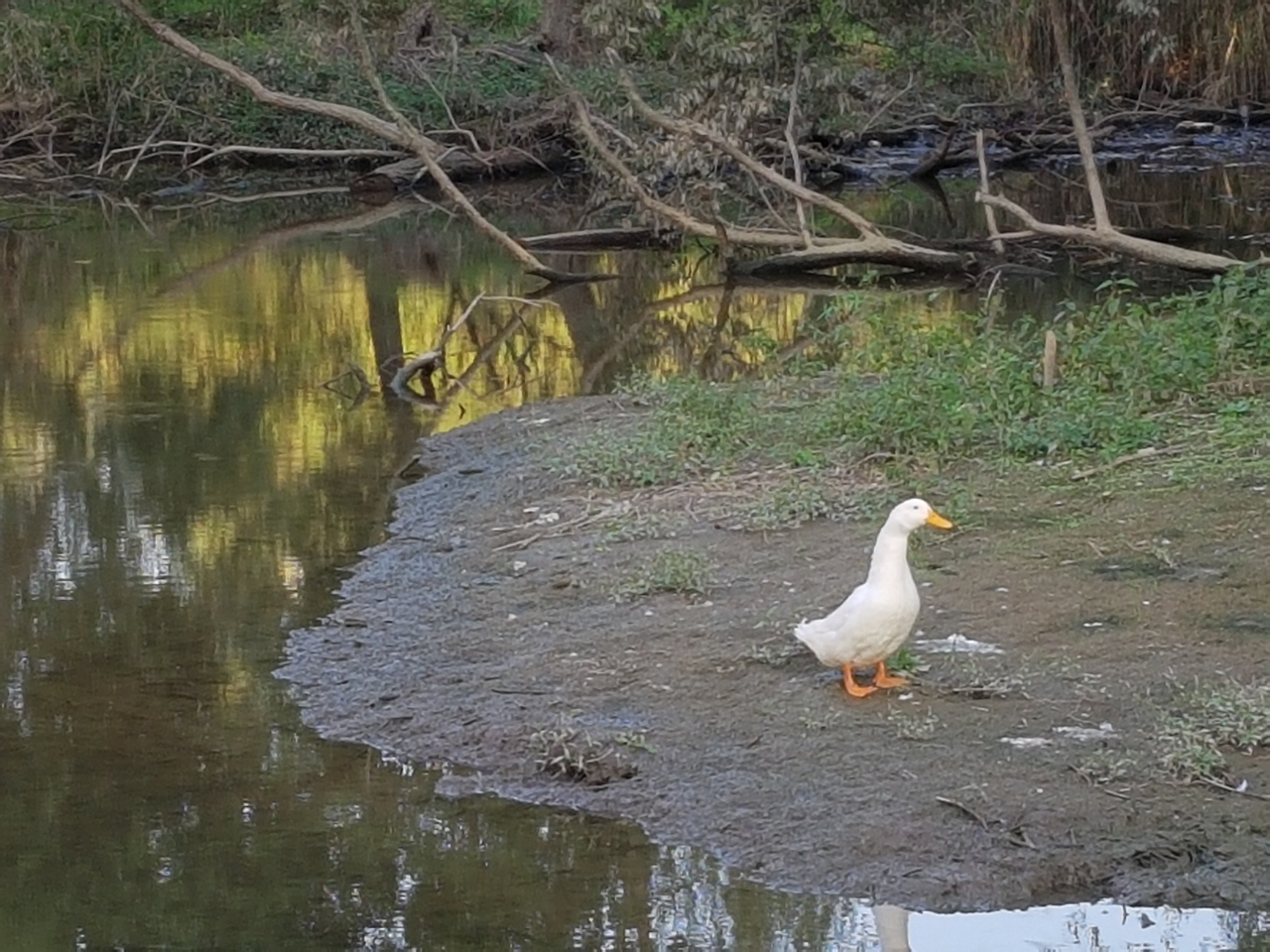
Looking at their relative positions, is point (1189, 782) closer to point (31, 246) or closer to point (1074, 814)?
point (1074, 814)

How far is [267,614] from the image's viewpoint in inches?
311

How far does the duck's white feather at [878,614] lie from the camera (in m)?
5.90

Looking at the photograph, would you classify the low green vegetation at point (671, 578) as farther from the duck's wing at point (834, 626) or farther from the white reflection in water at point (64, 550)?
the white reflection in water at point (64, 550)

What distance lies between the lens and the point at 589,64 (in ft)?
87.4

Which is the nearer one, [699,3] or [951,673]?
[951,673]

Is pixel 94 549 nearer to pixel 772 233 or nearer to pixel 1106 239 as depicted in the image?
pixel 1106 239

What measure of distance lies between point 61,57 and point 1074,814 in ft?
78.1

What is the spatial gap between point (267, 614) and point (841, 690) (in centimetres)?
271

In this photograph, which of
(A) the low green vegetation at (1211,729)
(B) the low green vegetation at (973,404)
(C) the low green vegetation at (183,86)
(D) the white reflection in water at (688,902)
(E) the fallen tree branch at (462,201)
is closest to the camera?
(D) the white reflection in water at (688,902)

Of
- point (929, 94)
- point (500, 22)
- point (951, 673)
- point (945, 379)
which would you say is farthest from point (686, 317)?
point (500, 22)

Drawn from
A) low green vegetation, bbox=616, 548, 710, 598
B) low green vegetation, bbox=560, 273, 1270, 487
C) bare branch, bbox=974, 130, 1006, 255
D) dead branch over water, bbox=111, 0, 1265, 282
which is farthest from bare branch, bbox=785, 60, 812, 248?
low green vegetation, bbox=616, 548, 710, 598

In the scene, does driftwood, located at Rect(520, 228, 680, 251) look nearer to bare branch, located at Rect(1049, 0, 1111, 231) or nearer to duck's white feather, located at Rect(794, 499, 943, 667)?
bare branch, located at Rect(1049, 0, 1111, 231)

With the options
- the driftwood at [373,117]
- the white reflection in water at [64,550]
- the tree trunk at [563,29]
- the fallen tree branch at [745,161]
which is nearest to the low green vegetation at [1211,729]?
the white reflection in water at [64,550]

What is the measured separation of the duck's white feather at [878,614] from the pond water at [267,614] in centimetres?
91
